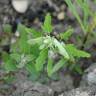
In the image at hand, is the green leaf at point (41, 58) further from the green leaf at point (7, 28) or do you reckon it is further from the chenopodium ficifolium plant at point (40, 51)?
the green leaf at point (7, 28)

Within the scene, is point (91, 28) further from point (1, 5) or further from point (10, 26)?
point (1, 5)

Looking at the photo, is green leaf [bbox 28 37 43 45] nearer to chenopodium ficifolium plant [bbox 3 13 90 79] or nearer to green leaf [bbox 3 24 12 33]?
chenopodium ficifolium plant [bbox 3 13 90 79]

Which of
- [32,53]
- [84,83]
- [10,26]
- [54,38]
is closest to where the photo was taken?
[54,38]

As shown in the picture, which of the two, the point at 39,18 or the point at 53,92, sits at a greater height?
the point at 39,18

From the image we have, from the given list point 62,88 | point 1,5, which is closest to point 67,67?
point 62,88

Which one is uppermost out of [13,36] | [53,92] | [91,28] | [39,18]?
[39,18]

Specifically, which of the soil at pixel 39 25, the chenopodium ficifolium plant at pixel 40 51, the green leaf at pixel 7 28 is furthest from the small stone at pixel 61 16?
the chenopodium ficifolium plant at pixel 40 51

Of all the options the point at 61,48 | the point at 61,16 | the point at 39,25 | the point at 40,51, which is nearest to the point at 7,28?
the point at 39,25

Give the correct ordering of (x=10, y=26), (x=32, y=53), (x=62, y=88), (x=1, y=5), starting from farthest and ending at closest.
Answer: (x=1, y=5), (x=10, y=26), (x=62, y=88), (x=32, y=53)

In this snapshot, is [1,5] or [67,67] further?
[1,5]
